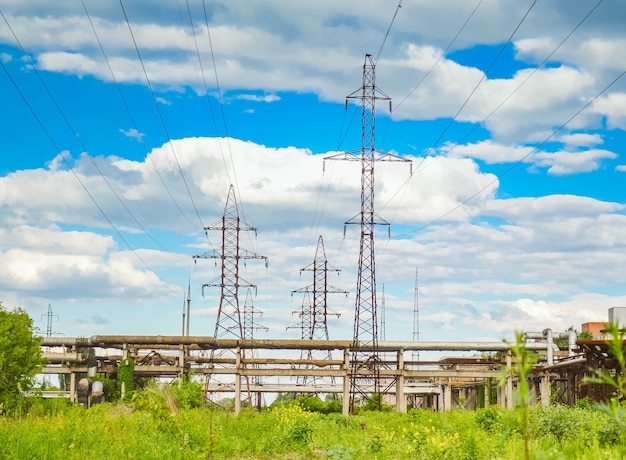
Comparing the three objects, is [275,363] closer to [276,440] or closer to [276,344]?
[276,344]

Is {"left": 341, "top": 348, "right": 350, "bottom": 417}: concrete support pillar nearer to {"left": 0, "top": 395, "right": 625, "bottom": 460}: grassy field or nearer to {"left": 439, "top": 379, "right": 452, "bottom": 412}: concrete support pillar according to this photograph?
{"left": 439, "top": 379, "right": 452, "bottom": 412}: concrete support pillar

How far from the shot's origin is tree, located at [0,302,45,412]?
3162 cm

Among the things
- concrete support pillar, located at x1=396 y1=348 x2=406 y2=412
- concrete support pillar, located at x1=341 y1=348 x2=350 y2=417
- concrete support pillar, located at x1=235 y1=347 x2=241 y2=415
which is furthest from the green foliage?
concrete support pillar, located at x1=396 y1=348 x2=406 y2=412

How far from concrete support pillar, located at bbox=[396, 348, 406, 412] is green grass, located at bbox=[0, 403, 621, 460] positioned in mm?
18406

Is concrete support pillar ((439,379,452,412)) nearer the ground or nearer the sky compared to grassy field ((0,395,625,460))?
nearer the ground

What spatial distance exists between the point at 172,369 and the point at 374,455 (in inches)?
1146

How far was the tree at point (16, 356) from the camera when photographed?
3162cm

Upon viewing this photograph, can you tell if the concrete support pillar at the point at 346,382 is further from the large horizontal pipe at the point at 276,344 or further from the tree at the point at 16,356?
the tree at the point at 16,356

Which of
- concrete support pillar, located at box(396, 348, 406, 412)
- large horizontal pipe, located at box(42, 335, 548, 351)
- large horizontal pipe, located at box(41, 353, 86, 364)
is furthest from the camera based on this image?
large horizontal pipe, located at box(41, 353, 86, 364)

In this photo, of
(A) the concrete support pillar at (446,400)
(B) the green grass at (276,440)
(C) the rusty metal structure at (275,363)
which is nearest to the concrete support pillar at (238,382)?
(C) the rusty metal structure at (275,363)

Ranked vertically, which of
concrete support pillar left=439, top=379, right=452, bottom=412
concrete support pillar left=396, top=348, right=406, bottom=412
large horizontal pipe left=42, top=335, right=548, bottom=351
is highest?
large horizontal pipe left=42, top=335, right=548, bottom=351

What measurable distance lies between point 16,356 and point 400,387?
2187cm

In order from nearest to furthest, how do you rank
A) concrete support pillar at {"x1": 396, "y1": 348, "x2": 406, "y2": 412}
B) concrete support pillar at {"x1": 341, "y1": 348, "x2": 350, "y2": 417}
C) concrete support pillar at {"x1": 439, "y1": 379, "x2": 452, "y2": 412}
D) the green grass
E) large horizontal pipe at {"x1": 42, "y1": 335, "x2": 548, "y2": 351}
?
the green grass, concrete support pillar at {"x1": 341, "y1": 348, "x2": 350, "y2": 417}, concrete support pillar at {"x1": 396, "y1": 348, "x2": 406, "y2": 412}, large horizontal pipe at {"x1": 42, "y1": 335, "x2": 548, "y2": 351}, concrete support pillar at {"x1": 439, "y1": 379, "x2": 452, "y2": 412}

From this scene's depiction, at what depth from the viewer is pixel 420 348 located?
149 ft
